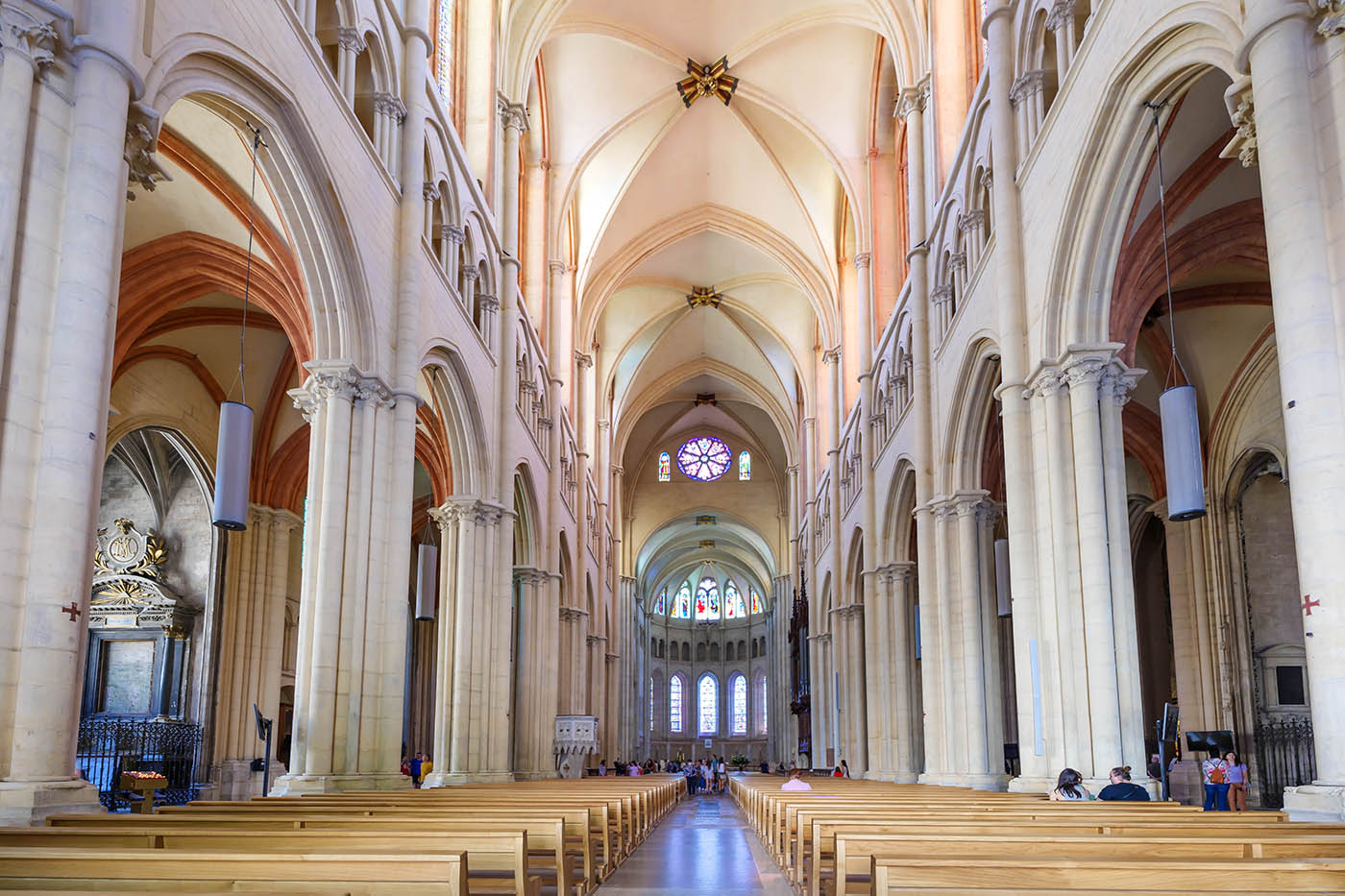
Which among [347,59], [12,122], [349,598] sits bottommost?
[349,598]

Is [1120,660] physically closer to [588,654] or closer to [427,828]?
[427,828]

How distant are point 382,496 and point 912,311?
11.0 meters

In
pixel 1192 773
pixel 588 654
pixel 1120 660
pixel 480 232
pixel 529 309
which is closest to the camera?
pixel 1120 660

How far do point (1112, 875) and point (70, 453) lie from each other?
630cm

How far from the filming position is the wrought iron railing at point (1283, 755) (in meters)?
19.4

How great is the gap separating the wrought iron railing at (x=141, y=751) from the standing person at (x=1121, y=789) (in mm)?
16405

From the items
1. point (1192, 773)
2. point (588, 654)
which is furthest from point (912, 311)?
point (588, 654)

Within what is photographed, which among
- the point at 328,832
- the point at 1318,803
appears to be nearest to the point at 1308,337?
the point at 1318,803

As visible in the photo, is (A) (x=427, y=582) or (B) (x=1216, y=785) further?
(A) (x=427, y=582)

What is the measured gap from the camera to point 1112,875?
393 centimetres

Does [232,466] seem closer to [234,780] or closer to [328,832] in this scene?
[328,832]

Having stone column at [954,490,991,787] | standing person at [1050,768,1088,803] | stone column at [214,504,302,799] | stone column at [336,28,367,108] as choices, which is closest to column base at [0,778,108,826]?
standing person at [1050,768,1088,803]

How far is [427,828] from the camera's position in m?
6.18

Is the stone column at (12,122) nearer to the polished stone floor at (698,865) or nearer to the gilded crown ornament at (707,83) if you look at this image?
the polished stone floor at (698,865)
